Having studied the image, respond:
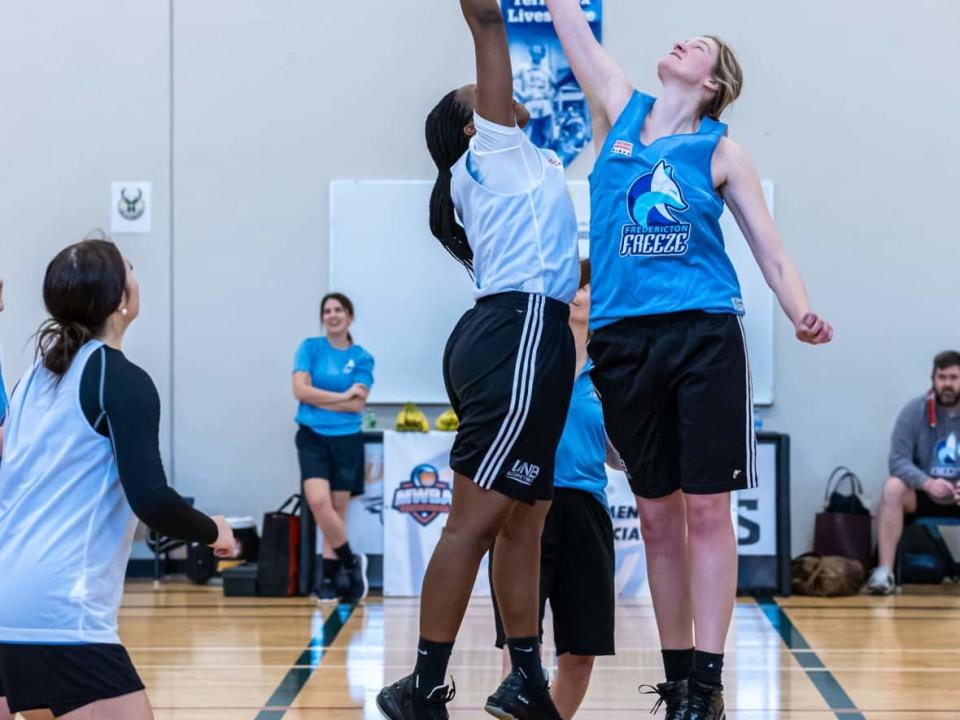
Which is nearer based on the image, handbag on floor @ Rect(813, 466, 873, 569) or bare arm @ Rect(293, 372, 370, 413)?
bare arm @ Rect(293, 372, 370, 413)

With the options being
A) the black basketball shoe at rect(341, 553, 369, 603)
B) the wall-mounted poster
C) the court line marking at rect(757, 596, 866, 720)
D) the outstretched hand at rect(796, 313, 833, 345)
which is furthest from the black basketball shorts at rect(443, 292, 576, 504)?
the wall-mounted poster

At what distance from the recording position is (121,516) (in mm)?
2723

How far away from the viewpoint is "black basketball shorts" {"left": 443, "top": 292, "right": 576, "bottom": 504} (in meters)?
3.14

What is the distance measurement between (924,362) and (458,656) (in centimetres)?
434

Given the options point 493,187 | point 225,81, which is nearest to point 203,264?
point 225,81

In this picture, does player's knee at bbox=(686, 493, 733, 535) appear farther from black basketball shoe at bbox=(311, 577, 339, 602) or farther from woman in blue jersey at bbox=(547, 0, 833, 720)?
black basketball shoe at bbox=(311, 577, 339, 602)

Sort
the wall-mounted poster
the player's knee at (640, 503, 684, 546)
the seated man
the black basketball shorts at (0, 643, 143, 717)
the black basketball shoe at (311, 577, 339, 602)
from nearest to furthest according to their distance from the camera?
the black basketball shorts at (0, 643, 143, 717)
the player's knee at (640, 503, 684, 546)
the black basketball shoe at (311, 577, 339, 602)
the seated man
the wall-mounted poster

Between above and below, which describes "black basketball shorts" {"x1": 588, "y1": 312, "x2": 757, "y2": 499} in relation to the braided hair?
below

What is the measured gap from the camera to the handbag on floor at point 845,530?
8406 millimetres

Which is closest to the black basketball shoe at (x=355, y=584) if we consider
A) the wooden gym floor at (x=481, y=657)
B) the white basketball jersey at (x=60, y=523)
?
the wooden gym floor at (x=481, y=657)

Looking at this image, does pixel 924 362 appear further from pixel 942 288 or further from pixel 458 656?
pixel 458 656

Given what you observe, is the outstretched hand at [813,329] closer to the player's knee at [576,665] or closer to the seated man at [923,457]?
the player's knee at [576,665]

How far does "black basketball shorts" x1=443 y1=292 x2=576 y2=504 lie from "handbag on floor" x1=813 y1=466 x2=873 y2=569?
5664mm

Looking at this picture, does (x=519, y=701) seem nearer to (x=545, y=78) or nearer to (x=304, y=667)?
(x=304, y=667)
